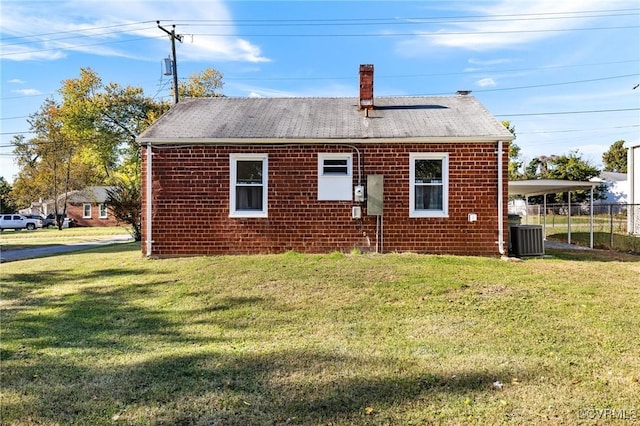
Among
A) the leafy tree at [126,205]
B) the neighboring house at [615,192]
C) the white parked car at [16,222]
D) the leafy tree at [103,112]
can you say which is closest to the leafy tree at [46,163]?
the white parked car at [16,222]

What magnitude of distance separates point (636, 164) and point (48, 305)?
24.2 meters

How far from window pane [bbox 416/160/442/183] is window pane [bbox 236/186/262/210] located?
403 cm

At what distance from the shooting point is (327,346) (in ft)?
17.1

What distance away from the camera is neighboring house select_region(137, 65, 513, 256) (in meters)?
11.4

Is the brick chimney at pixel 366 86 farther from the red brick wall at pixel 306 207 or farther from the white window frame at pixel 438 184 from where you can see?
the white window frame at pixel 438 184

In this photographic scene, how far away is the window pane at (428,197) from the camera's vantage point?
1159 cm

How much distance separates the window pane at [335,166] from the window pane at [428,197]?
1883mm

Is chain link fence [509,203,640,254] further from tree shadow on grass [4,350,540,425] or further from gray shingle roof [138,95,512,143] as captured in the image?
tree shadow on grass [4,350,540,425]

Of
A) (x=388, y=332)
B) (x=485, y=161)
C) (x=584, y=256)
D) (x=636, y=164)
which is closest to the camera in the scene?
(x=388, y=332)

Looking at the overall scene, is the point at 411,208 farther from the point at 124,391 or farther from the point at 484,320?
the point at 124,391

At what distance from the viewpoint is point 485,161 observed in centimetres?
1138

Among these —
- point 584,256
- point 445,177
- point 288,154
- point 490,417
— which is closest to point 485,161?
point 445,177

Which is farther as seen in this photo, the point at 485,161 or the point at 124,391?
the point at 485,161

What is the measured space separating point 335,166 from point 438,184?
8.54 ft
